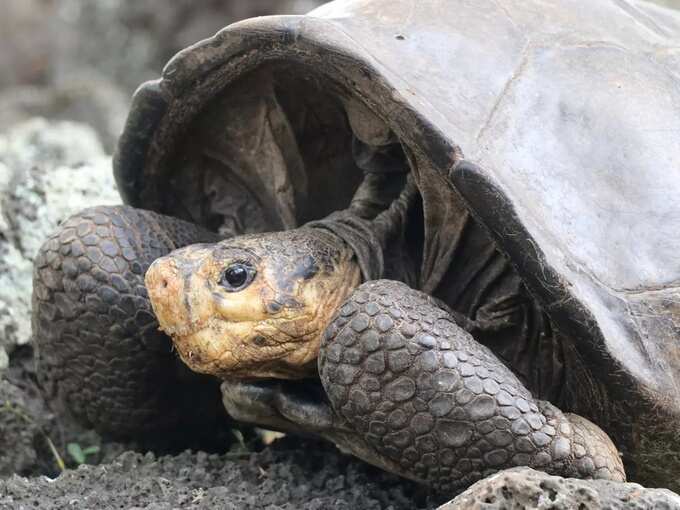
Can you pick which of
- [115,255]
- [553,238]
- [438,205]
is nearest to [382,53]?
[438,205]

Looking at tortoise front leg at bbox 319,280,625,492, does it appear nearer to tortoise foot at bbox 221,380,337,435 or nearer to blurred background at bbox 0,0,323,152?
tortoise foot at bbox 221,380,337,435

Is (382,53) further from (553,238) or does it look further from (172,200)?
(172,200)

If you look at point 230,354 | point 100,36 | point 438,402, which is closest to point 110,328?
point 230,354

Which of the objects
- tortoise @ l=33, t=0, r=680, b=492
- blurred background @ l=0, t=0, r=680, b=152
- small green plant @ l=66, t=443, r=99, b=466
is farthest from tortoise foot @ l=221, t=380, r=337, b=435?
blurred background @ l=0, t=0, r=680, b=152

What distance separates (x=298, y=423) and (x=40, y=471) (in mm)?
962

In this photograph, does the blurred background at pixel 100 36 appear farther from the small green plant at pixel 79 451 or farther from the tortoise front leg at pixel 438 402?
the tortoise front leg at pixel 438 402

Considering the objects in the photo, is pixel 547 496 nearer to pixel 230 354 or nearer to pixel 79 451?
pixel 230 354

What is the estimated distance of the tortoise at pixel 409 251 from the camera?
2518 mm

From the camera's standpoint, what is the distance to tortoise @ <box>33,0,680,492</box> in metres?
2.52

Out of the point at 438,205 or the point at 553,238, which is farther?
the point at 438,205

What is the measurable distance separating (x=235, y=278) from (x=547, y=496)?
38.7 inches

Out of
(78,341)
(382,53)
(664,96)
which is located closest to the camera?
(382,53)

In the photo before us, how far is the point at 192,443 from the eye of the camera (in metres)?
3.56

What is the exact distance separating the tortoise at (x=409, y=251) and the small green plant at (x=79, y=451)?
0.57 feet
